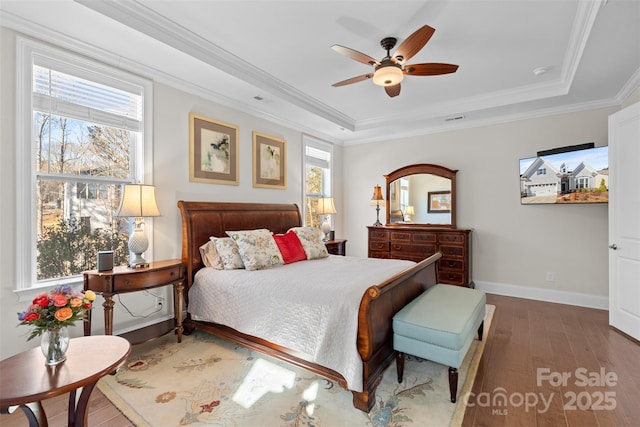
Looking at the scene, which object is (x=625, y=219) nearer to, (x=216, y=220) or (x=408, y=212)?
(x=408, y=212)

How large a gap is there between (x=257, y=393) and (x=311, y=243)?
1868mm

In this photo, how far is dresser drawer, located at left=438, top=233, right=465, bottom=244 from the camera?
4.54m

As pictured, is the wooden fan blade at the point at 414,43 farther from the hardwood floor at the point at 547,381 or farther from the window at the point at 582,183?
the window at the point at 582,183

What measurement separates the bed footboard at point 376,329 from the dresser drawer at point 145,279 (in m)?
1.89

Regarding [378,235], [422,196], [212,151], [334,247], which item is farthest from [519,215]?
[212,151]

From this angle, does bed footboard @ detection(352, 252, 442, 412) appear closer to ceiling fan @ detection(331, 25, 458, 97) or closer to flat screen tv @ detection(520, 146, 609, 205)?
ceiling fan @ detection(331, 25, 458, 97)

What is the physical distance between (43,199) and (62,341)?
160 centimetres

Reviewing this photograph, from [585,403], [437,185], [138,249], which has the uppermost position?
[437,185]

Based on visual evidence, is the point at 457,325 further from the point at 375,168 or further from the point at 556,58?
the point at 375,168

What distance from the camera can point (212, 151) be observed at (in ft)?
12.3

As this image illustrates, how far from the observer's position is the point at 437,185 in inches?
201

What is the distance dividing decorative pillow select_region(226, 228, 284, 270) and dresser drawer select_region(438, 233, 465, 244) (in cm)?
272

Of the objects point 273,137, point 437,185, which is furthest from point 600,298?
point 273,137

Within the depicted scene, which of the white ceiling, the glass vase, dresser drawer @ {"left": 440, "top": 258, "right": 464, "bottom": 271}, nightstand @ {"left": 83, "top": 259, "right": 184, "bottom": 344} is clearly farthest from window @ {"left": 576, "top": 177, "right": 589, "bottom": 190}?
the glass vase
